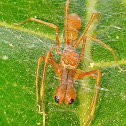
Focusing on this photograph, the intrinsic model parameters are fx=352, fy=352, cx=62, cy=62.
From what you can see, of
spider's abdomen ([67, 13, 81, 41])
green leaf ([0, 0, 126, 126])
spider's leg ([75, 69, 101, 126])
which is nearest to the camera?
green leaf ([0, 0, 126, 126])

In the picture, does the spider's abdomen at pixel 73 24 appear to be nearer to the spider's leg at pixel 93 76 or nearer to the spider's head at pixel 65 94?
the spider's leg at pixel 93 76

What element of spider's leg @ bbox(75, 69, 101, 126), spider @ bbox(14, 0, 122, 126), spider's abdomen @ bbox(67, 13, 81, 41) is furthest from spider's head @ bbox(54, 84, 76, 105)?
spider's abdomen @ bbox(67, 13, 81, 41)

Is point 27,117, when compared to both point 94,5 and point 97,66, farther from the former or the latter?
point 94,5

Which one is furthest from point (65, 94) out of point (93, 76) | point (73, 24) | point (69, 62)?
point (73, 24)

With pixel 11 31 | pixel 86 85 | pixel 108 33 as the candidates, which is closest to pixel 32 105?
pixel 86 85

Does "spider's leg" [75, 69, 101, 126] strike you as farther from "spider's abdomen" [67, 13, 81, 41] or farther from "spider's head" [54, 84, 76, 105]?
"spider's abdomen" [67, 13, 81, 41]

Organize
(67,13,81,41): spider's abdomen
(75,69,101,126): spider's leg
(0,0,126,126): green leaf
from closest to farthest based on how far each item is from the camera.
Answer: (0,0,126,126): green leaf, (75,69,101,126): spider's leg, (67,13,81,41): spider's abdomen

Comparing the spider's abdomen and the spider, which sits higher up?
the spider's abdomen
